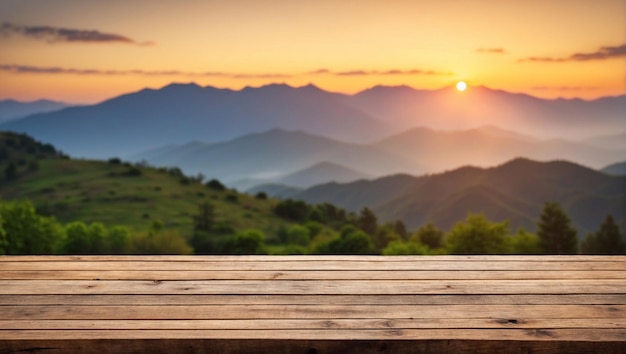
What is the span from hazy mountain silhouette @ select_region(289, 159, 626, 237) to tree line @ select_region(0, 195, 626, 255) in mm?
30975

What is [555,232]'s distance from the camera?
1248 inches

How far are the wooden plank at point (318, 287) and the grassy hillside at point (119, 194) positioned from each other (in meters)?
43.7

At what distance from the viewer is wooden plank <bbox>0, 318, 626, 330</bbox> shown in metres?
1.74

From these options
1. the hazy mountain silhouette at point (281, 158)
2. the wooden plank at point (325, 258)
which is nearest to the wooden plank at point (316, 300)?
the wooden plank at point (325, 258)

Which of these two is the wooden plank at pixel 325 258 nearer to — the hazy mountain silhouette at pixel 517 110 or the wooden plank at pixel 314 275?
the wooden plank at pixel 314 275

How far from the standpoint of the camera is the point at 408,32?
10867 mm

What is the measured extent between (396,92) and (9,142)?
162 feet

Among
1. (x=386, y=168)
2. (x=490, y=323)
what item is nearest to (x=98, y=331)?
(x=490, y=323)

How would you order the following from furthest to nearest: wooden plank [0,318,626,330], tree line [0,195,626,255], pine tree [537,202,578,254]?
pine tree [537,202,578,254], tree line [0,195,626,255], wooden plank [0,318,626,330]

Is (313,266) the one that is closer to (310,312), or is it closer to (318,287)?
(318,287)

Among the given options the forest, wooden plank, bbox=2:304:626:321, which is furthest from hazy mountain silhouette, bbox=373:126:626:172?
wooden plank, bbox=2:304:626:321

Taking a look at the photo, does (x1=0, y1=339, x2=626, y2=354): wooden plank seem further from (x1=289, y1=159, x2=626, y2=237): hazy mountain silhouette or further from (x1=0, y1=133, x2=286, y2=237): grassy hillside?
(x1=289, y1=159, x2=626, y2=237): hazy mountain silhouette

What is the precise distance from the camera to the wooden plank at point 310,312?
6.04ft

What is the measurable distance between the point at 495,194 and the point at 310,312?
278ft
